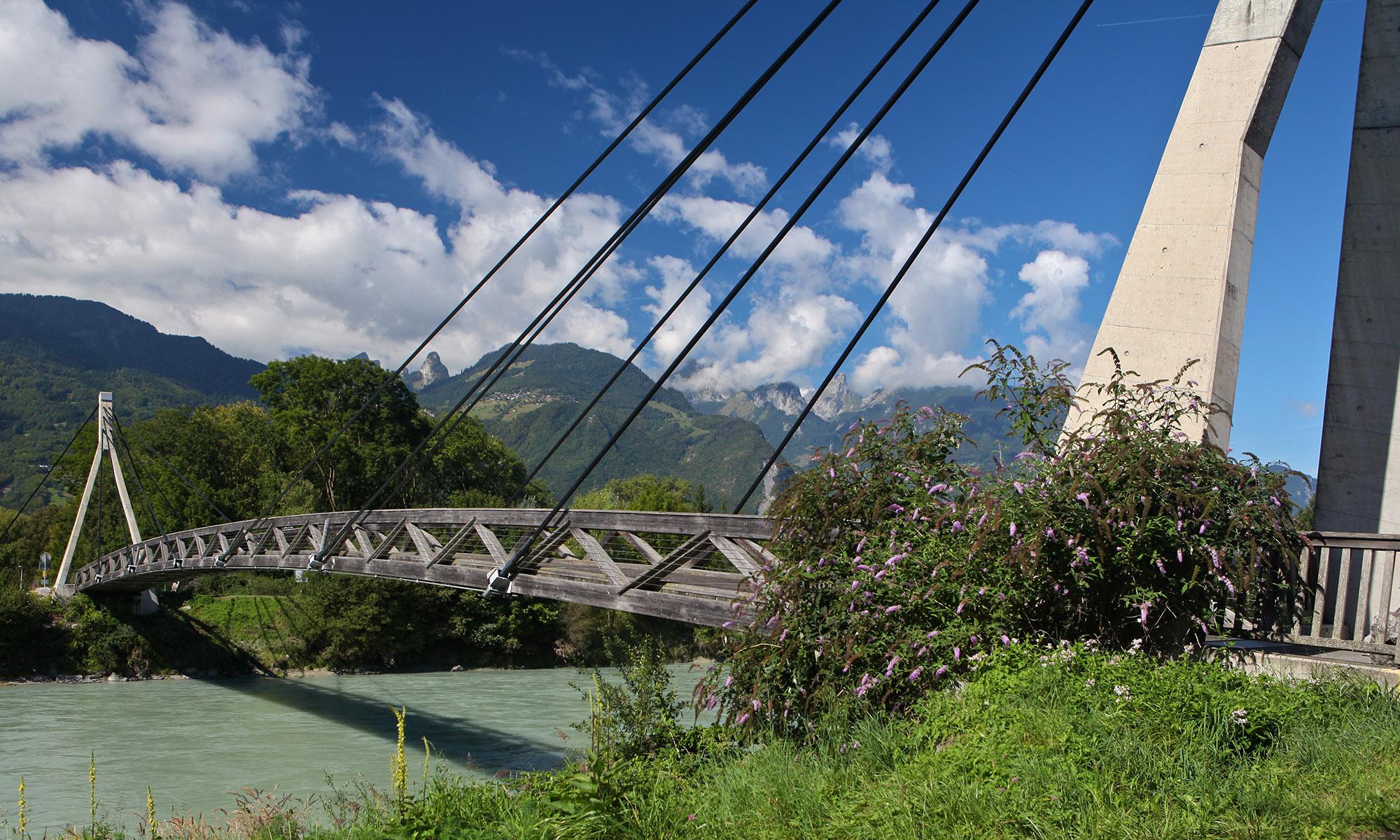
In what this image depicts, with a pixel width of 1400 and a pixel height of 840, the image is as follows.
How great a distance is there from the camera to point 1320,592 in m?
4.62

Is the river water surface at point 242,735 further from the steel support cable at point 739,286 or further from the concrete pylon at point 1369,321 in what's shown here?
the concrete pylon at point 1369,321

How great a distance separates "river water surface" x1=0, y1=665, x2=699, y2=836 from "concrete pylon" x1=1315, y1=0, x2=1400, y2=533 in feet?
18.2

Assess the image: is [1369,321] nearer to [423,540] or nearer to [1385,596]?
[1385,596]

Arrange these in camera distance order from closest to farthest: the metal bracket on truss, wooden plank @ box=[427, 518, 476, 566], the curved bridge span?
the curved bridge span → the metal bracket on truss → wooden plank @ box=[427, 518, 476, 566]

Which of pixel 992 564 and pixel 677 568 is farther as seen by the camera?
pixel 677 568

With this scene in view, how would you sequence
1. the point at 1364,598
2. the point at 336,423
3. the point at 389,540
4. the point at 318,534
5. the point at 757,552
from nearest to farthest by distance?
the point at 1364,598
the point at 757,552
the point at 389,540
the point at 318,534
the point at 336,423

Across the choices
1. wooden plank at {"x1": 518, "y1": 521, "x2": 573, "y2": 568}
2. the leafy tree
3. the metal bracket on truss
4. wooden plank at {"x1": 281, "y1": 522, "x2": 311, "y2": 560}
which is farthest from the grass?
the leafy tree

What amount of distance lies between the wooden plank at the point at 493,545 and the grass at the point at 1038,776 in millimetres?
3277

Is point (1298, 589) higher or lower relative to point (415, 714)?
higher

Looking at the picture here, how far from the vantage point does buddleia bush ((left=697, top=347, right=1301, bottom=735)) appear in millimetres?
4133

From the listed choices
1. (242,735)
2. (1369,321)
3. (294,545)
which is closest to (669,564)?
(1369,321)

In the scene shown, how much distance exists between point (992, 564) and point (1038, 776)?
142 centimetres

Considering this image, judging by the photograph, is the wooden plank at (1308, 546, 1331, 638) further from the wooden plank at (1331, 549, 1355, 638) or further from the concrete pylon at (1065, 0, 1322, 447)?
the concrete pylon at (1065, 0, 1322, 447)

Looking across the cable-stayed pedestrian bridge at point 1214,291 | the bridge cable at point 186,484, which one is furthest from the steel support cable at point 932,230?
the bridge cable at point 186,484
